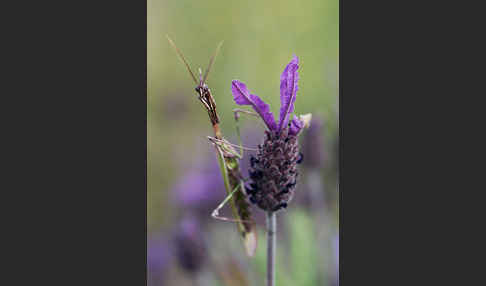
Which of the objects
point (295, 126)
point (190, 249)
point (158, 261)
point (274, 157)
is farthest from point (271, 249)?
point (158, 261)

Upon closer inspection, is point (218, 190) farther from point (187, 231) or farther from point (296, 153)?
point (296, 153)

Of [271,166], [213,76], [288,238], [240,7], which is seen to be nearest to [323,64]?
[240,7]

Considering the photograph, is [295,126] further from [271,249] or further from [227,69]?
[227,69]

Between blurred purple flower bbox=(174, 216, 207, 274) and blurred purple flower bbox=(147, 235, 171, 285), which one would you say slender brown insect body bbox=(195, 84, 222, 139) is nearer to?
blurred purple flower bbox=(174, 216, 207, 274)

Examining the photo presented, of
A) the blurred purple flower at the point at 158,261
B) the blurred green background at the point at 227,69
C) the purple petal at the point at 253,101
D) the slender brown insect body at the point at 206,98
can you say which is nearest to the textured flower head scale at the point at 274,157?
the purple petal at the point at 253,101

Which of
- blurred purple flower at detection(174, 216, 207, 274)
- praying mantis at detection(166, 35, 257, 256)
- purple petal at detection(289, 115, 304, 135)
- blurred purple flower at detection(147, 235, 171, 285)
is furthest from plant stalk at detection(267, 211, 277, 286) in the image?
blurred purple flower at detection(147, 235, 171, 285)

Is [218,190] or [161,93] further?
[161,93]

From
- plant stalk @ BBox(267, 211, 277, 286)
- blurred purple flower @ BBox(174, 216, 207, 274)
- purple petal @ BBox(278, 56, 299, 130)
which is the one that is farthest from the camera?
blurred purple flower @ BBox(174, 216, 207, 274)
